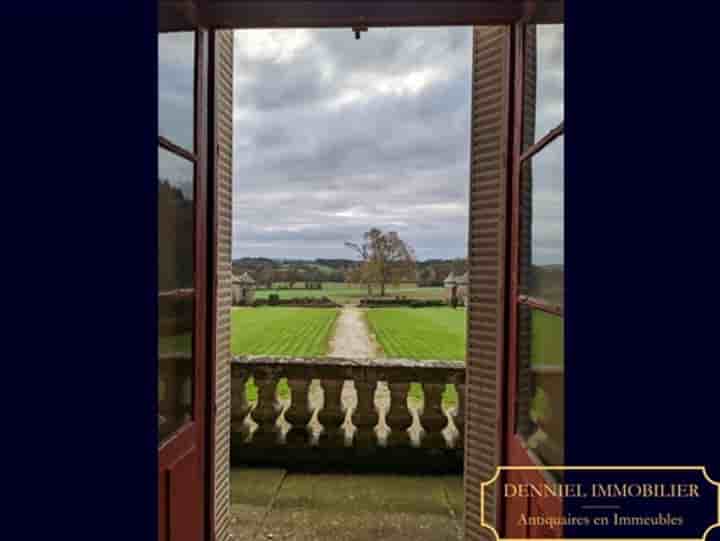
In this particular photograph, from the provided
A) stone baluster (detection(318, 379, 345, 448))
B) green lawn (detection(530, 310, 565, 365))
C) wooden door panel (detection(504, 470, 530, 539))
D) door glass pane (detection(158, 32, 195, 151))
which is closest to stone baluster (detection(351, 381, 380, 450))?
stone baluster (detection(318, 379, 345, 448))

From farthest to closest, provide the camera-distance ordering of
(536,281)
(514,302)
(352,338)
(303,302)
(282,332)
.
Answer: (303,302)
(282,332)
(352,338)
(514,302)
(536,281)

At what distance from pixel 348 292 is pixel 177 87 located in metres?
3.06

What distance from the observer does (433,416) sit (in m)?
3.89

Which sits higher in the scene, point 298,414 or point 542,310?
point 542,310

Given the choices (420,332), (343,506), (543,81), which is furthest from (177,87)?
(420,332)

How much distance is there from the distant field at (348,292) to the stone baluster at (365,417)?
3.50 ft

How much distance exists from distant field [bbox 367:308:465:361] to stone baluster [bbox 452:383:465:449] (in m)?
0.28

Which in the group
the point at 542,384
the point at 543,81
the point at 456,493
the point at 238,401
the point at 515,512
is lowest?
the point at 456,493

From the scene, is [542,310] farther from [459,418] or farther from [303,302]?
[303,302]

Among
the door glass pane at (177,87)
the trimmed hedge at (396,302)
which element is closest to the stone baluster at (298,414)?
the trimmed hedge at (396,302)

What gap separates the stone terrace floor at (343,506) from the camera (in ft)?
9.92
